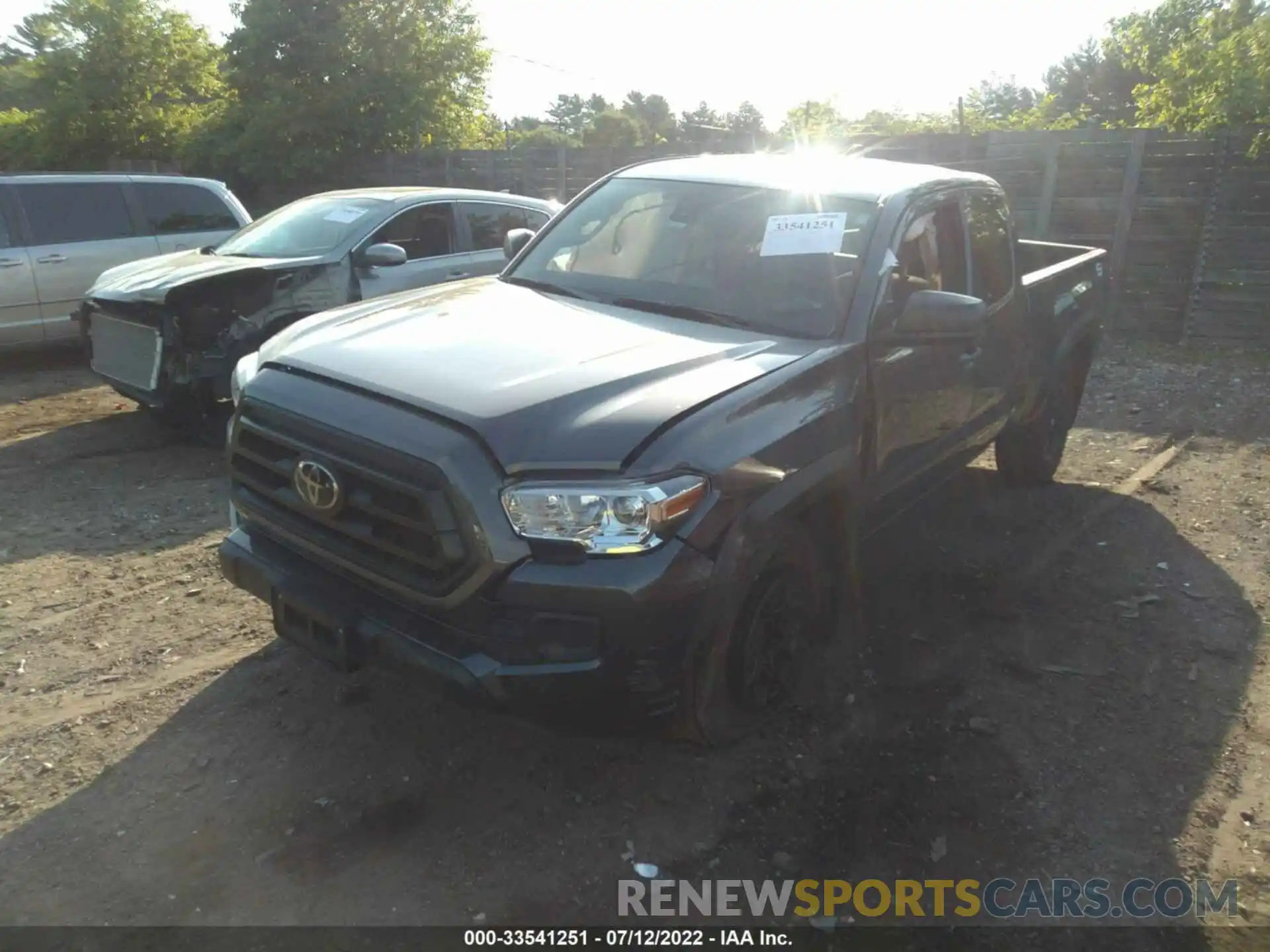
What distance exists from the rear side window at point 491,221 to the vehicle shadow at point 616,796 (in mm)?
4535

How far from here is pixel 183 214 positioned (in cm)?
912

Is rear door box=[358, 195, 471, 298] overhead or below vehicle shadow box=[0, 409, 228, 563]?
overhead

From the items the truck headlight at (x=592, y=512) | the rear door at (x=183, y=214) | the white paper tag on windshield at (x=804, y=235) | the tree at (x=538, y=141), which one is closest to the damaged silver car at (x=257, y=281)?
the rear door at (x=183, y=214)

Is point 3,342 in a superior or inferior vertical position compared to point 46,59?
inferior

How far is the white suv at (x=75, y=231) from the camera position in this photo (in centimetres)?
825

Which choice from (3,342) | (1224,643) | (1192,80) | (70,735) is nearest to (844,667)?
(1224,643)

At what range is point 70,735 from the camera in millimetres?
3326

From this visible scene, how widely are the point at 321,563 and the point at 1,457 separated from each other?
14.3 feet

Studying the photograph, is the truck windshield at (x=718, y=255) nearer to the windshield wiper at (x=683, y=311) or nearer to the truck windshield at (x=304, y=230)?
the windshield wiper at (x=683, y=311)

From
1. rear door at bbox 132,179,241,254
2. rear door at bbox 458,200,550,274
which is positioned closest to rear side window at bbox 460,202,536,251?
rear door at bbox 458,200,550,274

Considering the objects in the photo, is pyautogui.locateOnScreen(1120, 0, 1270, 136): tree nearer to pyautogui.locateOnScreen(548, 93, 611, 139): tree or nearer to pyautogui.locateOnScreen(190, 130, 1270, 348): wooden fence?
pyautogui.locateOnScreen(190, 130, 1270, 348): wooden fence

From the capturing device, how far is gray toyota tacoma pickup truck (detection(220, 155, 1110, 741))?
8.50ft

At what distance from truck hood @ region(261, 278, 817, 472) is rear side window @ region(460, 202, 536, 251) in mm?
3998

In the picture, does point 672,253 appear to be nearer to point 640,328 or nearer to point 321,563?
point 640,328
